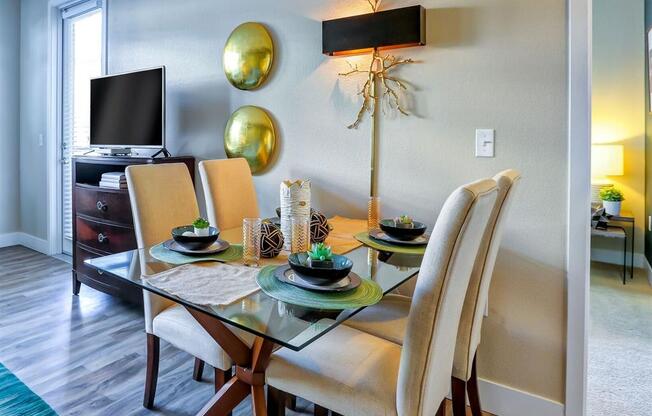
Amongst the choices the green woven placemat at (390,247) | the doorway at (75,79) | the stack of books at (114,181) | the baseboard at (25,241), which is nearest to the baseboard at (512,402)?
the green woven placemat at (390,247)

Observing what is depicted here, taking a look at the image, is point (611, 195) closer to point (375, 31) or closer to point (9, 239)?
point (375, 31)

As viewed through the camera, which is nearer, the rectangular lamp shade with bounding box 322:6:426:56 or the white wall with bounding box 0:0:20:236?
the rectangular lamp shade with bounding box 322:6:426:56

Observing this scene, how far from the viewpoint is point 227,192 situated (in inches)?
85.4

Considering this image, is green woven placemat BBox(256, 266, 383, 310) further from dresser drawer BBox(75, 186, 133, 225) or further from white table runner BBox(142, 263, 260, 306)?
dresser drawer BBox(75, 186, 133, 225)

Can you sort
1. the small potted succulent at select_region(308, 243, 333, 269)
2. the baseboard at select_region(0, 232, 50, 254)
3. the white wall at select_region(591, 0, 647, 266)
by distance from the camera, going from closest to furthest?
the small potted succulent at select_region(308, 243, 333, 269) → the white wall at select_region(591, 0, 647, 266) → the baseboard at select_region(0, 232, 50, 254)

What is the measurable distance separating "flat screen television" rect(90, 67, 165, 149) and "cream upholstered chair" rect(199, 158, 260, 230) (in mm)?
980

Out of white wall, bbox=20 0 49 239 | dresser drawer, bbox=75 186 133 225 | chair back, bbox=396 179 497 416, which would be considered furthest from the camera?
white wall, bbox=20 0 49 239

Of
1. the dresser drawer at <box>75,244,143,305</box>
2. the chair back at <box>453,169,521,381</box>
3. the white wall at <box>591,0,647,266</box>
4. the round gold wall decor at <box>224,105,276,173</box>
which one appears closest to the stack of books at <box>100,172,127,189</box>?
the dresser drawer at <box>75,244,143,305</box>

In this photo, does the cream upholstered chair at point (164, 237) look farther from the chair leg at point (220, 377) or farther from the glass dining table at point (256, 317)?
the glass dining table at point (256, 317)

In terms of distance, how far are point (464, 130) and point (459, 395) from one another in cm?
113

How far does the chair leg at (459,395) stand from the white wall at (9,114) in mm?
5014

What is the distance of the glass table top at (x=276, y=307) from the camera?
3.18 feet

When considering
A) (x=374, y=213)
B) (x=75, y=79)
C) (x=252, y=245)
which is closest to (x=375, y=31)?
(x=374, y=213)

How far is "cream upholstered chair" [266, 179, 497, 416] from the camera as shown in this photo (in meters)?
0.97
